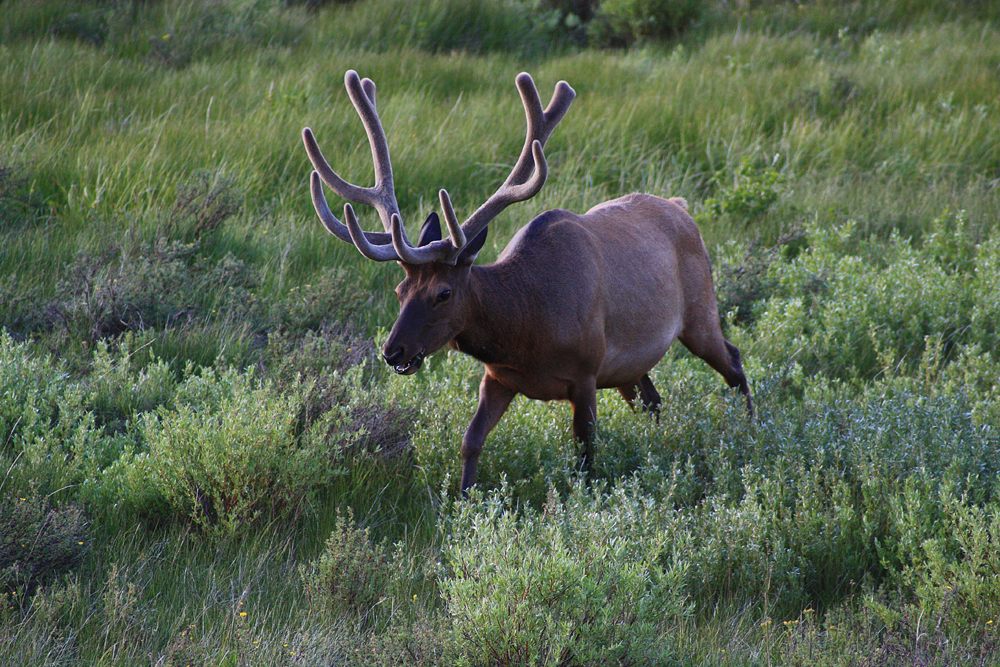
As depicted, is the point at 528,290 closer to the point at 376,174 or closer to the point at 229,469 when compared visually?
the point at 376,174

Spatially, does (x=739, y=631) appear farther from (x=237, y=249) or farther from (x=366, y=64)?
(x=366, y=64)

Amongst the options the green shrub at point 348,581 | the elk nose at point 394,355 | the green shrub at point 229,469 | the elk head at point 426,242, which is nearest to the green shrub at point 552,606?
the green shrub at point 348,581

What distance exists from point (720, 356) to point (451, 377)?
66.7 inches

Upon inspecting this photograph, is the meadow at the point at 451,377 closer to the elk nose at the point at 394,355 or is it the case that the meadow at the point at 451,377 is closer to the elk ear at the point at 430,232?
the elk nose at the point at 394,355

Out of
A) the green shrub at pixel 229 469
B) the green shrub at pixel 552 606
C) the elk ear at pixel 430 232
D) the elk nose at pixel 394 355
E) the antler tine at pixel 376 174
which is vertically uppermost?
the antler tine at pixel 376 174

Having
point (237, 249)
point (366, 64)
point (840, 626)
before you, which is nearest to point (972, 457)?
point (840, 626)

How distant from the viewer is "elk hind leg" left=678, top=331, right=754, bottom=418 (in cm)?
562

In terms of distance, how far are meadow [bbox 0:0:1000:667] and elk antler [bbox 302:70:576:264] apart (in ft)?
3.49

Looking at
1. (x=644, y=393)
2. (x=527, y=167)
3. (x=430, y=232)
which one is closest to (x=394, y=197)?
(x=430, y=232)

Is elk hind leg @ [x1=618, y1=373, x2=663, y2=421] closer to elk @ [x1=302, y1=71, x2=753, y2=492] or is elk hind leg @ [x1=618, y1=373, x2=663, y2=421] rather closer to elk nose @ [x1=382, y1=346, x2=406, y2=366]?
elk @ [x1=302, y1=71, x2=753, y2=492]

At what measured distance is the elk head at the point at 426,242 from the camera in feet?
13.4

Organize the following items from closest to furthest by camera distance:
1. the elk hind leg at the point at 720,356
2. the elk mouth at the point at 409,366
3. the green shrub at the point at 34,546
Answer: the green shrub at the point at 34,546 < the elk mouth at the point at 409,366 < the elk hind leg at the point at 720,356

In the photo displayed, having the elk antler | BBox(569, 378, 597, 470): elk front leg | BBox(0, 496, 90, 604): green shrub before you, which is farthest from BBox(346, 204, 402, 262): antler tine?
BBox(0, 496, 90, 604): green shrub

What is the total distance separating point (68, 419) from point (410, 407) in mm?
1862
